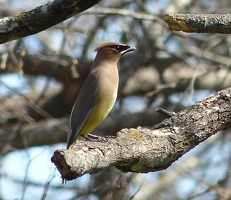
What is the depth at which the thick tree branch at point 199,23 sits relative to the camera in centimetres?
394

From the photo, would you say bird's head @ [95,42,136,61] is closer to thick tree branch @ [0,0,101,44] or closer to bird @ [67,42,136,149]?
bird @ [67,42,136,149]

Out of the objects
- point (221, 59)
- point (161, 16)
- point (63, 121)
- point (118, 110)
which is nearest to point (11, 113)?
point (63, 121)

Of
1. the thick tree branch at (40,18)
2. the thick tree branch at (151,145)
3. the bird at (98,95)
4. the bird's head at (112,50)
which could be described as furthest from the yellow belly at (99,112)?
the thick tree branch at (40,18)

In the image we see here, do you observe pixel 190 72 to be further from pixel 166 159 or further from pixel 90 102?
pixel 166 159

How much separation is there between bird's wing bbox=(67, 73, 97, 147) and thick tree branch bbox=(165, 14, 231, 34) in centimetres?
233

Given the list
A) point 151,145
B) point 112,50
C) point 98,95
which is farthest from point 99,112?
point 151,145

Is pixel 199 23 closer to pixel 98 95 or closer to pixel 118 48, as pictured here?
pixel 98 95

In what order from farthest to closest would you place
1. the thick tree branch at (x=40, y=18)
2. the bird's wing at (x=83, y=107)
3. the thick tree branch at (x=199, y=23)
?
the bird's wing at (x=83, y=107)
the thick tree branch at (x=199, y=23)
the thick tree branch at (x=40, y=18)

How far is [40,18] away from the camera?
151 inches

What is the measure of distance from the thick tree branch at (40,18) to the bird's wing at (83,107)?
2283 mm

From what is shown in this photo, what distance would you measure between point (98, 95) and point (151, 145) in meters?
2.65

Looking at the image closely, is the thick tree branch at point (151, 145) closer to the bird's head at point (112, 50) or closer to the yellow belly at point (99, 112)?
the yellow belly at point (99, 112)

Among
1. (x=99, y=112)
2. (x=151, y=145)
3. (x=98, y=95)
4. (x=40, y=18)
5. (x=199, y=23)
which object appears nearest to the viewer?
(x=151, y=145)

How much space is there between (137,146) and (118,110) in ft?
15.0
